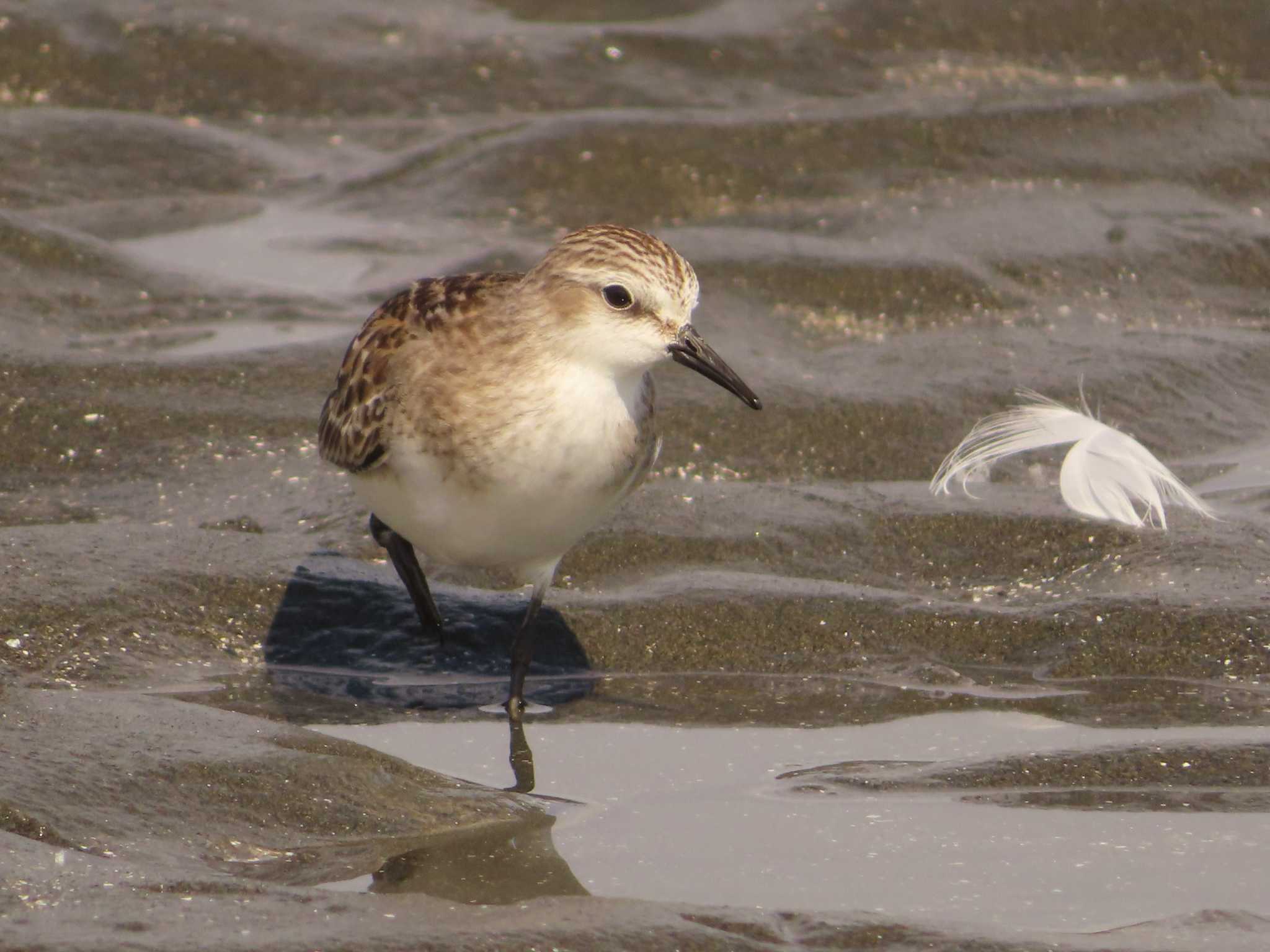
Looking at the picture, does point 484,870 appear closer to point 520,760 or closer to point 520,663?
point 520,760

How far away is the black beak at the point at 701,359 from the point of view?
542cm

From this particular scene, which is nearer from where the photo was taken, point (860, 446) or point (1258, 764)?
point (1258, 764)

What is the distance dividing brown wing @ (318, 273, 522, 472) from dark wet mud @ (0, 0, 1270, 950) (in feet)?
1.79

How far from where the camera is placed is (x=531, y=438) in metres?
5.32

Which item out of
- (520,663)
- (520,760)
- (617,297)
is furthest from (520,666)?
(617,297)

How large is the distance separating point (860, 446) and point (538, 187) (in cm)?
325

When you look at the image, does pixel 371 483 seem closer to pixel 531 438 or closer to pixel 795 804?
pixel 531 438

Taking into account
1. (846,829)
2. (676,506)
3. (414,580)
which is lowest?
(846,829)

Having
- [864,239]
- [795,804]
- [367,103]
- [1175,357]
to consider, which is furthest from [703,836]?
[367,103]

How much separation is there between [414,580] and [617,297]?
3.91 feet

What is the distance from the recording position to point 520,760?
531cm

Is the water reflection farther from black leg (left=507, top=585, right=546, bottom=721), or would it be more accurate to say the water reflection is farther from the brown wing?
the brown wing

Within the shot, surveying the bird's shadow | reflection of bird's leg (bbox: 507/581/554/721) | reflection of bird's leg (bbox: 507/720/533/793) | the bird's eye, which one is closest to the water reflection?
reflection of bird's leg (bbox: 507/720/533/793)

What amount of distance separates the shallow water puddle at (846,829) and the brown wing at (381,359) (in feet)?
2.82
